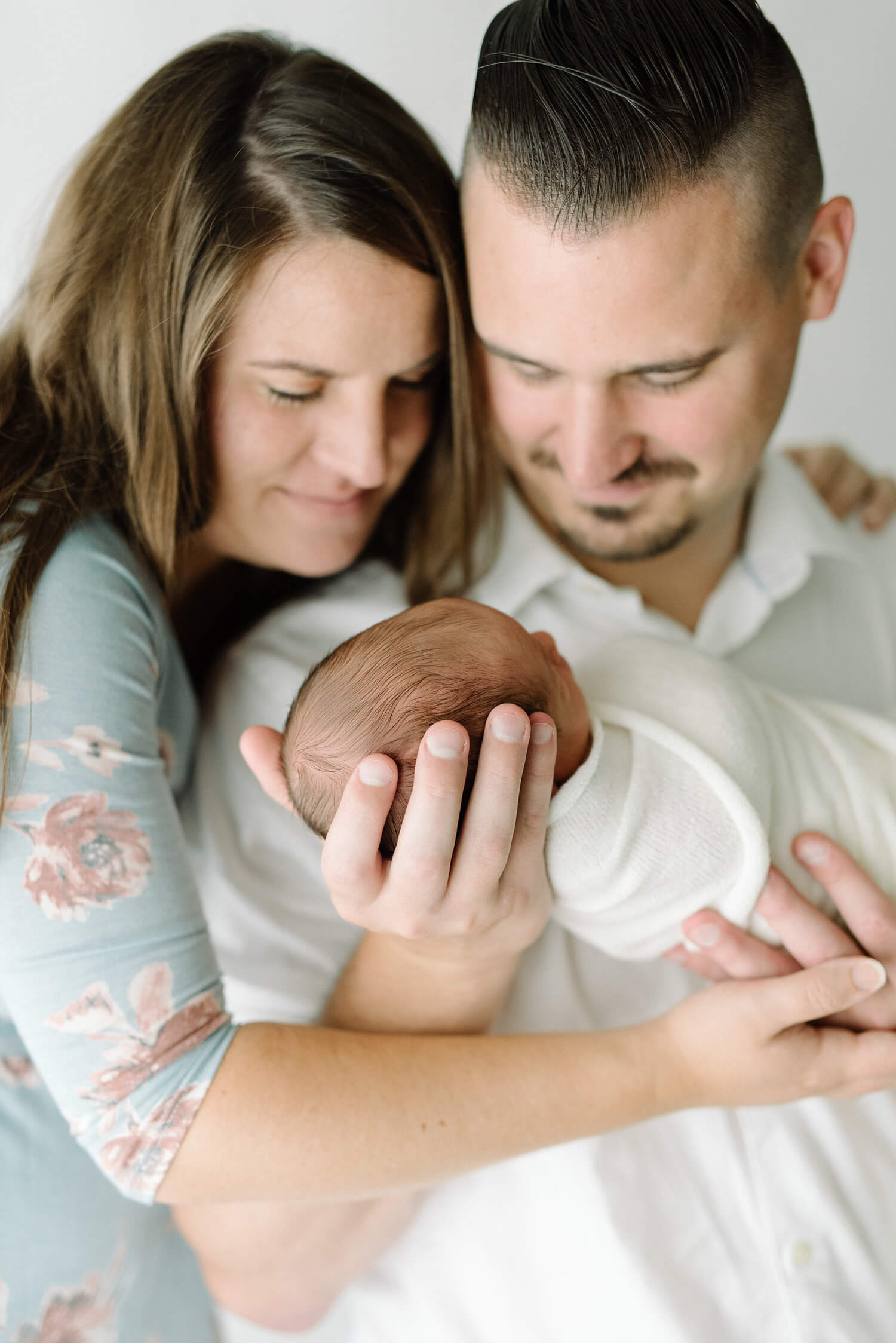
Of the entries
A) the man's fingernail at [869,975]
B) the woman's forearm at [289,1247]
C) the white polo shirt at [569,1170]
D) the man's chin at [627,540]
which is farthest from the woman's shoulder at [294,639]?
the man's fingernail at [869,975]

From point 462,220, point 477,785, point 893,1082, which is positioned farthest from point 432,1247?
point 462,220

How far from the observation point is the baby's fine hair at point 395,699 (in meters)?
0.93

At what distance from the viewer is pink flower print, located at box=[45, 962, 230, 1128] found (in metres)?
0.96

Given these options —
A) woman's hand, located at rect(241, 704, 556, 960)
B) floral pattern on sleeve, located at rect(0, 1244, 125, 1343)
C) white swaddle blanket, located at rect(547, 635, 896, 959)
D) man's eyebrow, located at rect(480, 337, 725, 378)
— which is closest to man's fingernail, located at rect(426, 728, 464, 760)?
woman's hand, located at rect(241, 704, 556, 960)

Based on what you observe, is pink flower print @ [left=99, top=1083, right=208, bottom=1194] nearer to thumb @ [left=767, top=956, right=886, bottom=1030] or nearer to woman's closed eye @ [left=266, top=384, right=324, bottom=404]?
thumb @ [left=767, top=956, right=886, bottom=1030]

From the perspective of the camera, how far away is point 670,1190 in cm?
121

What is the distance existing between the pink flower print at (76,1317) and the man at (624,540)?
270 millimetres

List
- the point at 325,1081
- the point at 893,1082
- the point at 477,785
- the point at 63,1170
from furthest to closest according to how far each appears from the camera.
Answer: the point at 63,1170, the point at 893,1082, the point at 325,1081, the point at 477,785

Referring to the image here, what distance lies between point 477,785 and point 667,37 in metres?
0.80

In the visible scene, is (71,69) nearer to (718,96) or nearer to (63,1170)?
(718,96)

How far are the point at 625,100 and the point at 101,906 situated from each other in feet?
3.18

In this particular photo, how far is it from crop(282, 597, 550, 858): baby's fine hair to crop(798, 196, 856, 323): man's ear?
70 centimetres

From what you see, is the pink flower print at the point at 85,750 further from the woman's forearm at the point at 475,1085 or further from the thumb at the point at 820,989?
the thumb at the point at 820,989

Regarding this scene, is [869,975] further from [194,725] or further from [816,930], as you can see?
[194,725]
